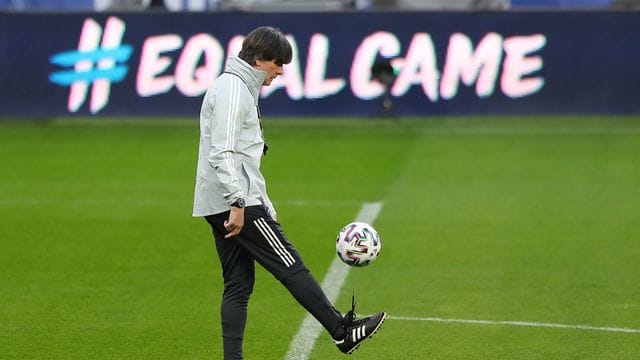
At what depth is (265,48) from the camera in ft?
24.8

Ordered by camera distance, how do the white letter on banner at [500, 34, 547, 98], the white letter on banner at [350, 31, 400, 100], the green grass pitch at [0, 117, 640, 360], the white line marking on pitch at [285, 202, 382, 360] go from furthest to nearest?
the white letter on banner at [350, 31, 400, 100], the white letter on banner at [500, 34, 547, 98], the green grass pitch at [0, 117, 640, 360], the white line marking on pitch at [285, 202, 382, 360]

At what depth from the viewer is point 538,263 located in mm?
11789

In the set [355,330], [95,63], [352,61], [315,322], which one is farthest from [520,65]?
[355,330]

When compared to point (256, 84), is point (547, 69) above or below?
below

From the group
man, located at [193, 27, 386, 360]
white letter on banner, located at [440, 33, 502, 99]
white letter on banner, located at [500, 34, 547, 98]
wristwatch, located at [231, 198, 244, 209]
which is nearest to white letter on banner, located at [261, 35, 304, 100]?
white letter on banner, located at [440, 33, 502, 99]

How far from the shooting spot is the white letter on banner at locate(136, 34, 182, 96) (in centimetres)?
2267

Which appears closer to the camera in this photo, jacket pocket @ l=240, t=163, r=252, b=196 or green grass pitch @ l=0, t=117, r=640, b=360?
jacket pocket @ l=240, t=163, r=252, b=196

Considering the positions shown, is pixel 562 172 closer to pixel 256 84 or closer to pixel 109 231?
pixel 109 231

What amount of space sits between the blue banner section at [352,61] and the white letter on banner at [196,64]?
0.05 feet

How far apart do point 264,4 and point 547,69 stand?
560 cm

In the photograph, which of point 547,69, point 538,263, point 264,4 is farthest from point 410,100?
point 538,263

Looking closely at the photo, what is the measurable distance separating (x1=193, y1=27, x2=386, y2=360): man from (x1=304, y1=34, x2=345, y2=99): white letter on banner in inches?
585

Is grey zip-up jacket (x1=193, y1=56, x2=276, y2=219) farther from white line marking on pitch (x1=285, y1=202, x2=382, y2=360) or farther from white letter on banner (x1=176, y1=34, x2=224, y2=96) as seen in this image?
white letter on banner (x1=176, y1=34, x2=224, y2=96)

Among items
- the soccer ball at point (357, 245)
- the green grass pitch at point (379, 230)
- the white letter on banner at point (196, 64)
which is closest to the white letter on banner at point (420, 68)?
the green grass pitch at point (379, 230)
